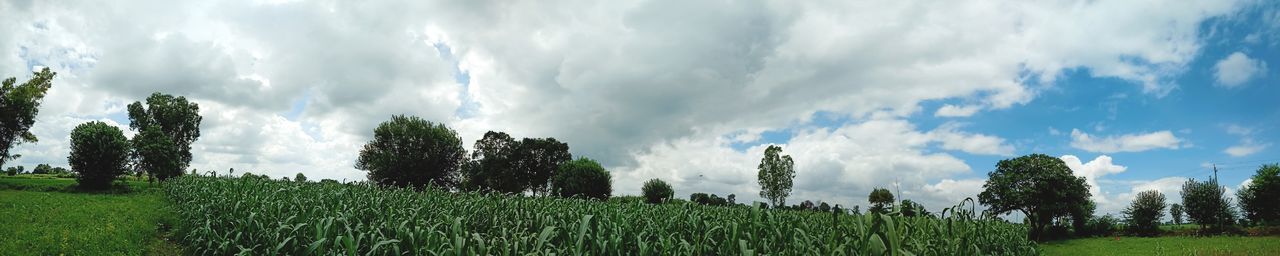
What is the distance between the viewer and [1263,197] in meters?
51.4

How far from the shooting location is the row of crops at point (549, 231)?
17.2ft

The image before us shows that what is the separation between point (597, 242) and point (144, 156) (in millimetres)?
57758

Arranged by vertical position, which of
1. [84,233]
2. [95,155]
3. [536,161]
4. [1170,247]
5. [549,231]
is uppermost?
[536,161]

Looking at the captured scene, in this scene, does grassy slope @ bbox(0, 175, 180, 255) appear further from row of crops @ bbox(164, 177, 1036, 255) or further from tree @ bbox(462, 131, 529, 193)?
tree @ bbox(462, 131, 529, 193)

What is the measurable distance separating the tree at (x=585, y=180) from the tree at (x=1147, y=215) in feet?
141

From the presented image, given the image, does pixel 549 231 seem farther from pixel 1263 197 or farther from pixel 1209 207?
pixel 1263 197

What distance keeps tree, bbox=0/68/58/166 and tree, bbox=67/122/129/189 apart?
24.7 ft

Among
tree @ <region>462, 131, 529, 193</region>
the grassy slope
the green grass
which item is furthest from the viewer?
tree @ <region>462, 131, 529, 193</region>

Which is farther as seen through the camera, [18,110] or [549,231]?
[18,110]

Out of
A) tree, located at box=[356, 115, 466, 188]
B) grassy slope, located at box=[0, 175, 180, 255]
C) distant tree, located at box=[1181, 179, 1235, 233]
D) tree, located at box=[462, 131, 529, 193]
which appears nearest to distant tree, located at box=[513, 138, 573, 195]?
tree, located at box=[462, 131, 529, 193]

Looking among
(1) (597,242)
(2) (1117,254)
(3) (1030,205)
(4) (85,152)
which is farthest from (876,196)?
(4) (85,152)

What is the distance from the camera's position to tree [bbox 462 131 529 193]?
68.9 m

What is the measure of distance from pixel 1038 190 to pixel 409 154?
5811 centimetres

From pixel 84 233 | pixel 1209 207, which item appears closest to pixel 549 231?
pixel 84 233
